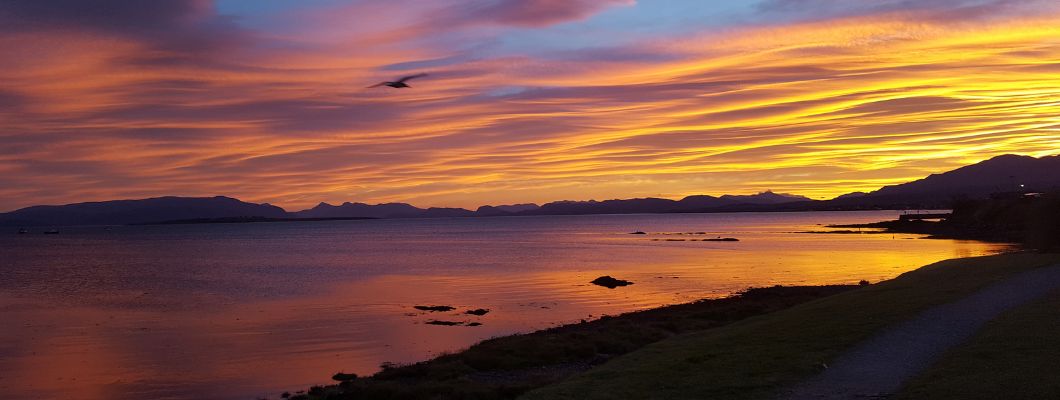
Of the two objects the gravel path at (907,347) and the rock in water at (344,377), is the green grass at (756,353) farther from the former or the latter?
the rock in water at (344,377)

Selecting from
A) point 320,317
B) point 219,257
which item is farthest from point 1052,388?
point 219,257

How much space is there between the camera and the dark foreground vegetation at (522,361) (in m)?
21.5

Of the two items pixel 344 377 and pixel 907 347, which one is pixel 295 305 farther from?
pixel 907 347

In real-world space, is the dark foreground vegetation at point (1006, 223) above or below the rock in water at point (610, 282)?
above

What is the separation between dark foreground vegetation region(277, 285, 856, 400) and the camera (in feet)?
70.5

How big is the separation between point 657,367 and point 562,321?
2010 centimetres

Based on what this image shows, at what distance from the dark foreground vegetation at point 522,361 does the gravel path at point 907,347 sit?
792 cm

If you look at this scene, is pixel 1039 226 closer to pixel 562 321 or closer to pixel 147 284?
pixel 562 321

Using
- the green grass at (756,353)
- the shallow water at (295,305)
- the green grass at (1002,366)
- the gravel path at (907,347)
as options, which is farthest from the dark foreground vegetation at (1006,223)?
the green grass at (1002,366)

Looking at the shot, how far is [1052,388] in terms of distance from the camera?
521 inches

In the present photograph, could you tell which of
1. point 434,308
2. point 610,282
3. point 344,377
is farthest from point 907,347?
point 610,282

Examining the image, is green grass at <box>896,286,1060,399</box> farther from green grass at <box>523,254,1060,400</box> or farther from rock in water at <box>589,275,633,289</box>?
rock in water at <box>589,275,633,289</box>

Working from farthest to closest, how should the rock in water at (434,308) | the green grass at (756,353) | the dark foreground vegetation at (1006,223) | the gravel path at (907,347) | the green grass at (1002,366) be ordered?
the dark foreground vegetation at (1006,223) < the rock in water at (434,308) < the green grass at (756,353) < the gravel path at (907,347) < the green grass at (1002,366)

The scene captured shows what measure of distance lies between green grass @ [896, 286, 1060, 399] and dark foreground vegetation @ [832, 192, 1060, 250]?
2167 inches
